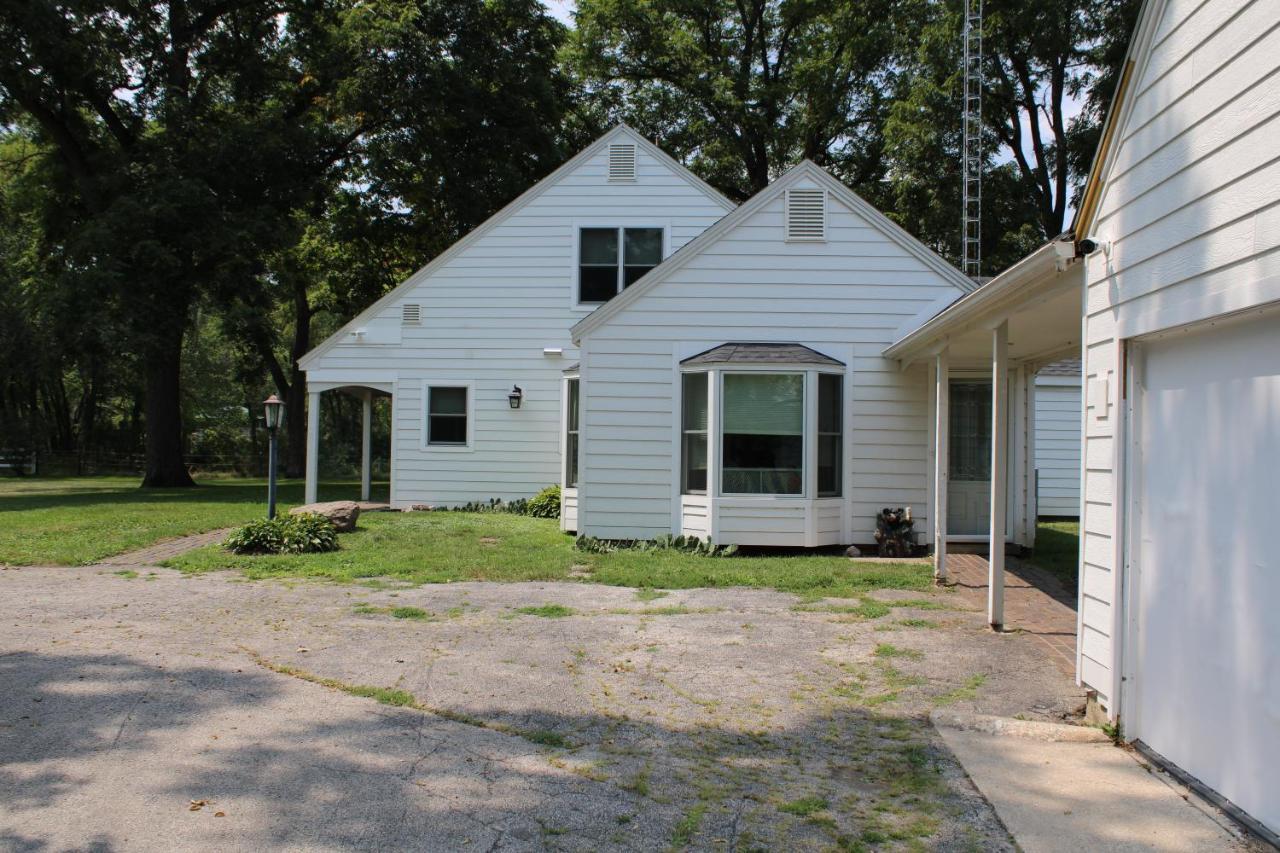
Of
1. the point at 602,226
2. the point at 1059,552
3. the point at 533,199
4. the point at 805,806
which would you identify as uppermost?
the point at 533,199

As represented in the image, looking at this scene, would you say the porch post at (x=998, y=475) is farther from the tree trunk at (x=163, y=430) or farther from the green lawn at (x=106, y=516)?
the tree trunk at (x=163, y=430)

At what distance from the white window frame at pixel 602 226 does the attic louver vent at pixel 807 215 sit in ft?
16.8

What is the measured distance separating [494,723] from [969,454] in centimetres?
877

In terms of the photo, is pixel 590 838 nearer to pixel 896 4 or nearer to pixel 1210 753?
pixel 1210 753

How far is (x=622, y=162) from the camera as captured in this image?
56.4 ft

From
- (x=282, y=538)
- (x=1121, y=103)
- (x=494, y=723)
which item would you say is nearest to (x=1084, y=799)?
(x=494, y=723)

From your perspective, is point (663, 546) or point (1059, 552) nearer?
point (663, 546)

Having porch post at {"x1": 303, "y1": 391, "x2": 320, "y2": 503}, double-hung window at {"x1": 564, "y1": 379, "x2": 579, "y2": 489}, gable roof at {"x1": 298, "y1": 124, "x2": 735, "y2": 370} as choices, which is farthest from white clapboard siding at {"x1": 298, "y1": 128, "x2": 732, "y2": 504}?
double-hung window at {"x1": 564, "y1": 379, "x2": 579, "y2": 489}

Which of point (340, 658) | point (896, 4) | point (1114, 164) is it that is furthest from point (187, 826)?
point (896, 4)

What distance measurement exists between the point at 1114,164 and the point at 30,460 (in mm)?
38852

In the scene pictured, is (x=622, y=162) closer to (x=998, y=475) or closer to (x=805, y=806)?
(x=998, y=475)

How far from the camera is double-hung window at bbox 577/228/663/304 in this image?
56.8ft

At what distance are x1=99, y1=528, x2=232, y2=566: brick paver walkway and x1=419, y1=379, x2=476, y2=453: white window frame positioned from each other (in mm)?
4387

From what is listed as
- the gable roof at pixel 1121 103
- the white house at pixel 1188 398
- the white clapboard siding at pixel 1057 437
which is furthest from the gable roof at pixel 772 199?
the gable roof at pixel 1121 103
